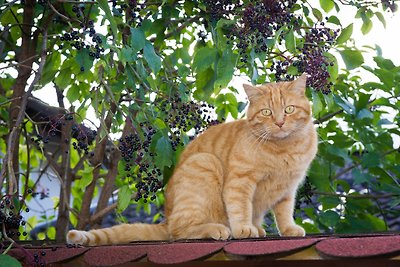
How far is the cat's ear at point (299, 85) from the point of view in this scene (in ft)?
10.4

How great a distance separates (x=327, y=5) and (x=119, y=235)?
1446 millimetres

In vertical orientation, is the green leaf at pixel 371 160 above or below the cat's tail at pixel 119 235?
above

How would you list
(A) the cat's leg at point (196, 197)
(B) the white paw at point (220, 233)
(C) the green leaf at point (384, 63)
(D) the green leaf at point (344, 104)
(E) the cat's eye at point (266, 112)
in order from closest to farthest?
(B) the white paw at point (220, 233) < (A) the cat's leg at point (196, 197) < (E) the cat's eye at point (266, 112) < (D) the green leaf at point (344, 104) < (C) the green leaf at point (384, 63)

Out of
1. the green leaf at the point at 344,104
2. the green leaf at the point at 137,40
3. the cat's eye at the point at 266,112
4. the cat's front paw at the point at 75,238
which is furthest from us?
the green leaf at the point at 344,104

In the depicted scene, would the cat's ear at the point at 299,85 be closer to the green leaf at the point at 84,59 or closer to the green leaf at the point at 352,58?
the green leaf at the point at 352,58

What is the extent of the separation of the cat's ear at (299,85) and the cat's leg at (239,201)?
0.46m

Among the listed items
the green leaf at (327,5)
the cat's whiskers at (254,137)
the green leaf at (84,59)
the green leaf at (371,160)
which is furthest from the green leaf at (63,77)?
the green leaf at (371,160)

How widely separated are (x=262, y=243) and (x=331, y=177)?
105 inches

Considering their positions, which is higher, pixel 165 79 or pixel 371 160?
pixel 165 79

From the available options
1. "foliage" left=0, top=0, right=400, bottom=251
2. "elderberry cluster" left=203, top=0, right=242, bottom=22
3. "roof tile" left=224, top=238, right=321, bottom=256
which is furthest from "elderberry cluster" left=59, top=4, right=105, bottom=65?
"roof tile" left=224, top=238, right=321, bottom=256

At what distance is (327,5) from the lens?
3.41m

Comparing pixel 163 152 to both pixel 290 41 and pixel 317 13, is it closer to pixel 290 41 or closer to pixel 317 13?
pixel 290 41

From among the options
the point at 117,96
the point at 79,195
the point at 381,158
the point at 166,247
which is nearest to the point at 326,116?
the point at 381,158

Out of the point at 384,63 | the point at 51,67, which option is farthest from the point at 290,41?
the point at 51,67
